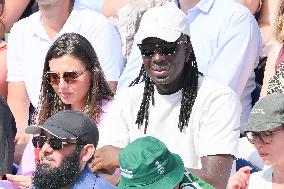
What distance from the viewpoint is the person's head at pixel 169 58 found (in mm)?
5145

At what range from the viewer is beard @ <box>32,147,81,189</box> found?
188 inches

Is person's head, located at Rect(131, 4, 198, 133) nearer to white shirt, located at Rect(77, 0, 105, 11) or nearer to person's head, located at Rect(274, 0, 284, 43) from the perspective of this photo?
person's head, located at Rect(274, 0, 284, 43)

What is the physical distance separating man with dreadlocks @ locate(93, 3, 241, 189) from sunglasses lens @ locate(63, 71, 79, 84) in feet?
1.95

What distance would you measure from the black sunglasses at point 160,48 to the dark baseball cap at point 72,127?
0.60 m

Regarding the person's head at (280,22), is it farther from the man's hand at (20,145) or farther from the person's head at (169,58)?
the man's hand at (20,145)

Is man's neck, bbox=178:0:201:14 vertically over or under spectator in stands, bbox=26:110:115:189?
over

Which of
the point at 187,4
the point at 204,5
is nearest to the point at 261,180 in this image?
the point at 204,5

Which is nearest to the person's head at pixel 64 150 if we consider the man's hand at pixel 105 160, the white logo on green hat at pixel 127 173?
the man's hand at pixel 105 160

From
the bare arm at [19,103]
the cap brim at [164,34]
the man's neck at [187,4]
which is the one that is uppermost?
the man's neck at [187,4]

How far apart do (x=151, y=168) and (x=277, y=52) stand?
7.67ft

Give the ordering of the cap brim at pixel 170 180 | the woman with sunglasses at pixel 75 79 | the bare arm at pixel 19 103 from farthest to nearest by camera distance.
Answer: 1. the bare arm at pixel 19 103
2. the woman with sunglasses at pixel 75 79
3. the cap brim at pixel 170 180

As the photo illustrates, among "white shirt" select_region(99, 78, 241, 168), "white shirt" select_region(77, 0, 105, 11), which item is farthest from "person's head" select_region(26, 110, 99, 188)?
"white shirt" select_region(77, 0, 105, 11)

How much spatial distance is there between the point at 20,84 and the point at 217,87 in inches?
88.6

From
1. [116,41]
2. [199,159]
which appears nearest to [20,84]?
[116,41]
